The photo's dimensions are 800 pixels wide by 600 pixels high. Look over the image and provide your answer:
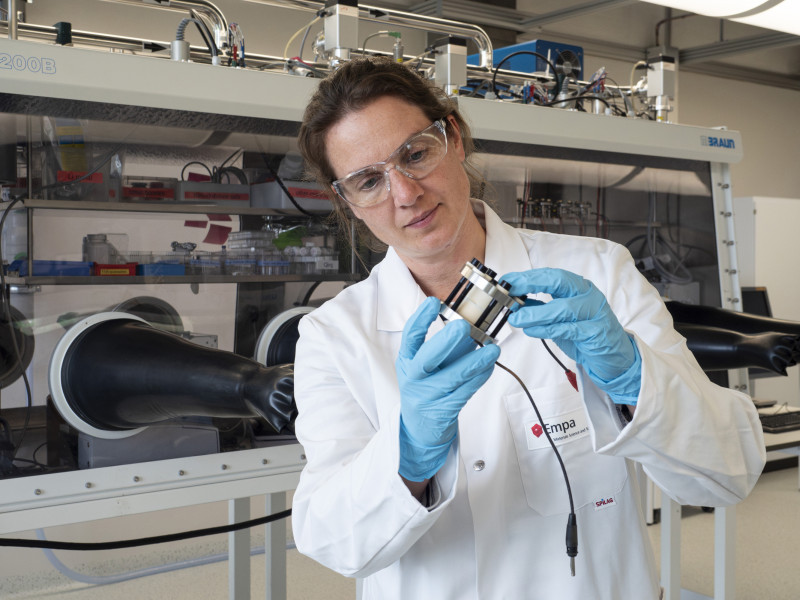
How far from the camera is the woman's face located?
3.51 feet

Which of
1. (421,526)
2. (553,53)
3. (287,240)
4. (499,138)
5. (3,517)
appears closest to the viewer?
(421,526)

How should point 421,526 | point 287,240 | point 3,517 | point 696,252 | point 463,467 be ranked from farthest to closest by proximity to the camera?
point 696,252 → point 287,240 → point 3,517 → point 463,467 → point 421,526

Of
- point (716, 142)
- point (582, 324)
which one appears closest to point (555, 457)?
point (582, 324)

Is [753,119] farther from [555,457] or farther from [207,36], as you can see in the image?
[555,457]

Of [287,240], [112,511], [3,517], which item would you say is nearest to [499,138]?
[287,240]

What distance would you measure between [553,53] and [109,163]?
5.73 feet

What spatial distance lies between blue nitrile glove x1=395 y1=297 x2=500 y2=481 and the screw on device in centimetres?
1

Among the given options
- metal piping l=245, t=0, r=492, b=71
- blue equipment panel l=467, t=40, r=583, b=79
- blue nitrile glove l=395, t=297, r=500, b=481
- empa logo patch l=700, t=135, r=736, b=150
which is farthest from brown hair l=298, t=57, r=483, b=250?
blue equipment panel l=467, t=40, r=583, b=79

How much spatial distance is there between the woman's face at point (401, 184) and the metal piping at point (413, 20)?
3.20 feet

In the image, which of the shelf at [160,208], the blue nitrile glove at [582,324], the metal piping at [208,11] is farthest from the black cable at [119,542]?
the metal piping at [208,11]

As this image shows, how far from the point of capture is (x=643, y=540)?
112 centimetres

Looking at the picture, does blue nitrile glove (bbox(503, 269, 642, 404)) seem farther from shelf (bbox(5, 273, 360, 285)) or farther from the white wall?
the white wall

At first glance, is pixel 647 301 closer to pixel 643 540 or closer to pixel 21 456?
pixel 643 540

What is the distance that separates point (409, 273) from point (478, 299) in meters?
0.41
